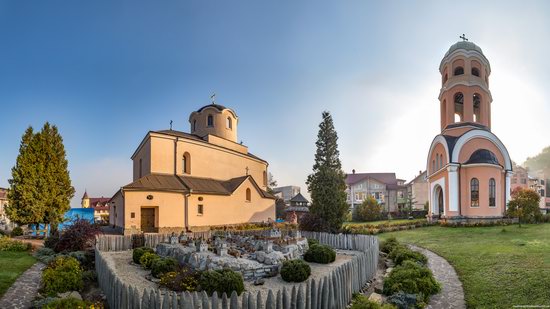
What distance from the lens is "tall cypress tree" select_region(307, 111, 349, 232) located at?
24531mm

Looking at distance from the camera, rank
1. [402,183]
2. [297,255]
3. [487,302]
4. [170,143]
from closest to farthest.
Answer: [487,302] < [297,255] < [170,143] < [402,183]

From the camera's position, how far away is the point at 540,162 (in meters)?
96.8

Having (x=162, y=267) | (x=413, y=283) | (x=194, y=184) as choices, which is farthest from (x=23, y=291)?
(x=194, y=184)

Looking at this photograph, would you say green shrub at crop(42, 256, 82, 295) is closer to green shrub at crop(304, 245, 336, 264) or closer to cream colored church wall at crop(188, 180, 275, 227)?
green shrub at crop(304, 245, 336, 264)

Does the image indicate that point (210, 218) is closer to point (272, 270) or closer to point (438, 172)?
point (272, 270)

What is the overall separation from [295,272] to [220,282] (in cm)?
333

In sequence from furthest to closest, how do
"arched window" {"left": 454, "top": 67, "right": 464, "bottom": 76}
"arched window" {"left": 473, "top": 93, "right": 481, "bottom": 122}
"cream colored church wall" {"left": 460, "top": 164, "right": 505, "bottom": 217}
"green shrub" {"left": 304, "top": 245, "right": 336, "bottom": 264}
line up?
"arched window" {"left": 473, "top": 93, "right": 481, "bottom": 122}, "arched window" {"left": 454, "top": 67, "right": 464, "bottom": 76}, "cream colored church wall" {"left": 460, "top": 164, "right": 505, "bottom": 217}, "green shrub" {"left": 304, "top": 245, "right": 336, "bottom": 264}

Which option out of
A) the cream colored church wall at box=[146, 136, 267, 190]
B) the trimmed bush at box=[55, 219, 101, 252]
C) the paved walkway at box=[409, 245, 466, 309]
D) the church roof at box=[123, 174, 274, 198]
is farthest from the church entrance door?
the paved walkway at box=[409, 245, 466, 309]

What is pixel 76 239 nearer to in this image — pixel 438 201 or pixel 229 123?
pixel 229 123

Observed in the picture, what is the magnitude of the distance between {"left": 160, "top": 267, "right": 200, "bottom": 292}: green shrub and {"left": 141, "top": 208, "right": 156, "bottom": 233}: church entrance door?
14039mm

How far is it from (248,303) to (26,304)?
7.74 m

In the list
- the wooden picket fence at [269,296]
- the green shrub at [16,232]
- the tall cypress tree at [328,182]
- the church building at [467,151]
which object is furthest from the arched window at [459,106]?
the green shrub at [16,232]

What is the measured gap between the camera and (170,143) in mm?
28281

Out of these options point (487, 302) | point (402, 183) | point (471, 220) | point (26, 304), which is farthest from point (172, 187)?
point (402, 183)
